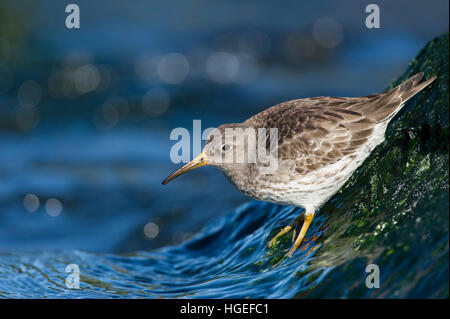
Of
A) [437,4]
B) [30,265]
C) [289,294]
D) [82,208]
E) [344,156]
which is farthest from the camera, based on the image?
[437,4]

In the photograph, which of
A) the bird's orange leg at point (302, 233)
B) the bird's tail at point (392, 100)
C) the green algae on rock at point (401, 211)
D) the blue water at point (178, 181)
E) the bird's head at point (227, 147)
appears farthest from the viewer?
the bird's head at point (227, 147)

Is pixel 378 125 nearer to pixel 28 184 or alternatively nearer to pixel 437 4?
pixel 28 184

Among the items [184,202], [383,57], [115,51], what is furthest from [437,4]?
[184,202]

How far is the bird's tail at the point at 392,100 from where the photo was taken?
5566 millimetres

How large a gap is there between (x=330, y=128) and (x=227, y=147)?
1.22m

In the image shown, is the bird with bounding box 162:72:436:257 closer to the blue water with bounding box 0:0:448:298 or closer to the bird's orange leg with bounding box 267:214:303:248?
the bird's orange leg with bounding box 267:214:303:248

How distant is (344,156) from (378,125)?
1.46 ft

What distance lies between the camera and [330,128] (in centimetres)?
601

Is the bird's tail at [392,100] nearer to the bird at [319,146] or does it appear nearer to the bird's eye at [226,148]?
the bird at [319,146]

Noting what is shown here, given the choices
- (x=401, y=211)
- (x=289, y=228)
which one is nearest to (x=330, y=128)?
(x=289, y=228)

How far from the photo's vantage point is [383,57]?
49.1 feet

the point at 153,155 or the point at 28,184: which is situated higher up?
the point at 153,155

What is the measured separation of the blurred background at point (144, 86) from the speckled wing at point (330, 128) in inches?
167

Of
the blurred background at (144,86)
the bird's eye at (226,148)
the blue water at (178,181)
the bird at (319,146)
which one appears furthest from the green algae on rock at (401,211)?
the blurred background at (144,86)
